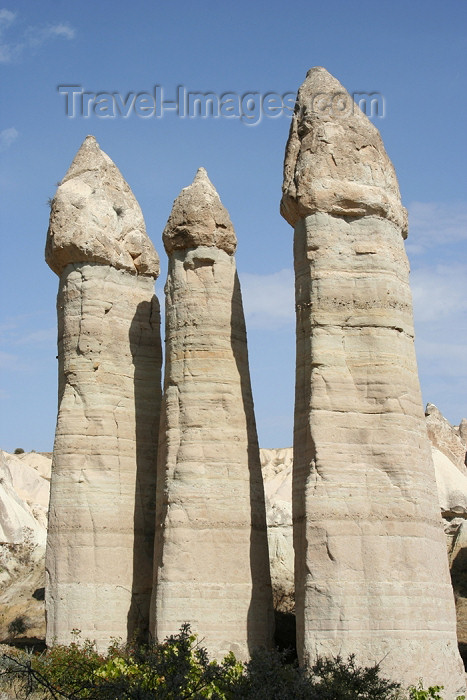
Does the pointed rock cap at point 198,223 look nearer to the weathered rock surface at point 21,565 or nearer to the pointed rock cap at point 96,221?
the pointed rock cap at point 96,221

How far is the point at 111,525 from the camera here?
16.9 m

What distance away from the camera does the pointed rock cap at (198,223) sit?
16.3 metres

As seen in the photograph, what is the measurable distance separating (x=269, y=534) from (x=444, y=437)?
13.9 m

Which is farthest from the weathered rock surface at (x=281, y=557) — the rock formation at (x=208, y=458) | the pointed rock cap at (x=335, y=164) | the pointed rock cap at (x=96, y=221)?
the pointed rock cap at (x=335, y=164)

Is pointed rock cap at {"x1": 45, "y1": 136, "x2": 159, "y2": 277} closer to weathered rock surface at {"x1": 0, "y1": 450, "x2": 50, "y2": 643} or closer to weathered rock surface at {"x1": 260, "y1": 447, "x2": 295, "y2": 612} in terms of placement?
weathered rock surface at {"x1": 260, "y1": 447, "x2": 295, "y2": 612}

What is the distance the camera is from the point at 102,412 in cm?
1742

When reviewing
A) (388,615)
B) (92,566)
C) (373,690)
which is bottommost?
(373,690)

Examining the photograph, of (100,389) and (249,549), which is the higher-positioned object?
(100,389)

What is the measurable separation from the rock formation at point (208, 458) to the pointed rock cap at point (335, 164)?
2.34 metres

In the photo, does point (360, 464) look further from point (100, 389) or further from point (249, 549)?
point (100, 389)

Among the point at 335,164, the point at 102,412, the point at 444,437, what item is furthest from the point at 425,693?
the point at 444,437

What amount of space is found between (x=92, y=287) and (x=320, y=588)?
8017mm

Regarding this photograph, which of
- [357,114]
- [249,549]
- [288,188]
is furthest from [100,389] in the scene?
[357,114]

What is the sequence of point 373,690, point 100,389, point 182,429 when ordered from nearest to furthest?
point 373,690 < point 182,429 < point 100,389
